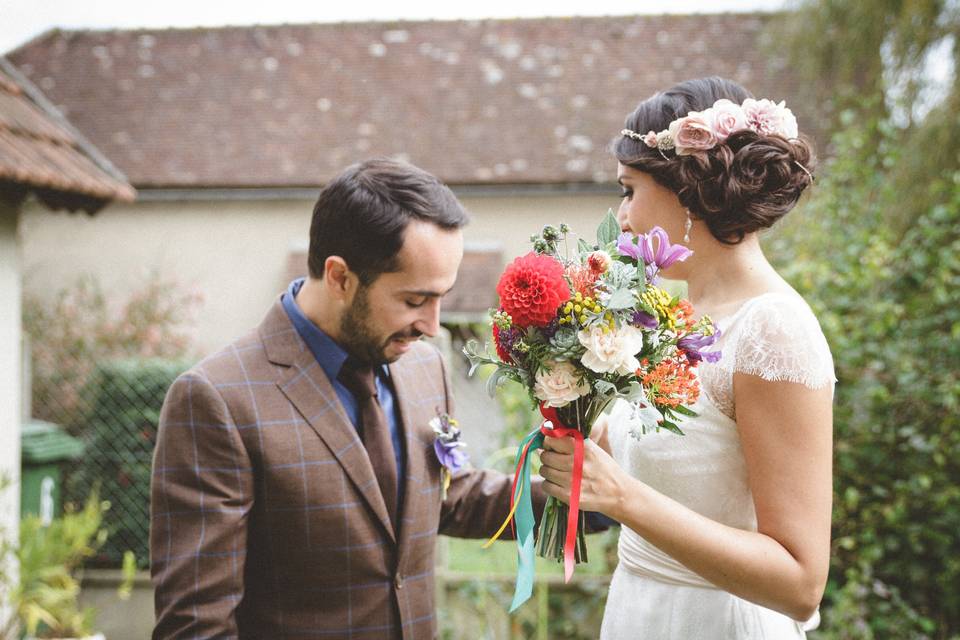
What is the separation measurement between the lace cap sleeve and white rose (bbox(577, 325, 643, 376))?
0.33m

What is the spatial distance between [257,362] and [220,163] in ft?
35.8

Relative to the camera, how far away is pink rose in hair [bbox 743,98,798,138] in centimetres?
202

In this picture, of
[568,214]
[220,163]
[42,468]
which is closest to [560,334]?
[42,468]

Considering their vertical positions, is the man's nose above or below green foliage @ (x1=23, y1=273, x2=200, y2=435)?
above

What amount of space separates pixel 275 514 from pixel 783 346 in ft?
4.11

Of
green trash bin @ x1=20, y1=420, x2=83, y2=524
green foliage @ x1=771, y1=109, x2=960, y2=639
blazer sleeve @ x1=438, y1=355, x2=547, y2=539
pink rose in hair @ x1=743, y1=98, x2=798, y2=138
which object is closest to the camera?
pink rose in hair @ x1=743, y1=98, x2=798, y2=138

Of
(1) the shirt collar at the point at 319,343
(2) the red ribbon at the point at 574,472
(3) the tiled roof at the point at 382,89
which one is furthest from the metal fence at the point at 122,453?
(2) the red ribbon at the point at 574,472

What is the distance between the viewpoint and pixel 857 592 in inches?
163

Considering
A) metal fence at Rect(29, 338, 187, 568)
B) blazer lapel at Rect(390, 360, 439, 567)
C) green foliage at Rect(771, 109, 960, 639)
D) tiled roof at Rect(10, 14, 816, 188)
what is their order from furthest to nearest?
1. tiled roof at Rect(10, 14, 816, 188)
2. metal fence at Rect(29, 338, 187, 568)
3. green foliage at Rect(771, 109, 960, 639)
4. blazer lapel at Rect(390, 360, 439, 567)

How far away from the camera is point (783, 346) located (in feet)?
6.20

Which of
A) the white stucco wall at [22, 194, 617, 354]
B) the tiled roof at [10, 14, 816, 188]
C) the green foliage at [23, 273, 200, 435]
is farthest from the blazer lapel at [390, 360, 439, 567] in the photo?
the white stucco wall at [22, 194, 617, 354]

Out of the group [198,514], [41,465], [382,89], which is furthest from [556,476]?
[382,89]

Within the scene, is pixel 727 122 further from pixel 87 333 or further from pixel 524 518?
pixel 87 333

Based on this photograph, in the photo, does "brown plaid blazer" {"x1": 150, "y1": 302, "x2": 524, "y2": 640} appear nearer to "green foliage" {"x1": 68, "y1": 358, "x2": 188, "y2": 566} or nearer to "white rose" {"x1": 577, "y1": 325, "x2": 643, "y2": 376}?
"white rose" {"x1": 577, "y1": 325, "x2": 643, "y2": 376}
